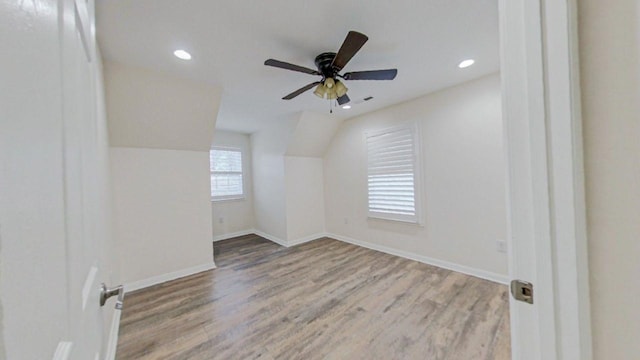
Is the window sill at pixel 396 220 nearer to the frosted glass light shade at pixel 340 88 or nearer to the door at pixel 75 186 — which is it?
the frosted glass light shade at pixel 340 88

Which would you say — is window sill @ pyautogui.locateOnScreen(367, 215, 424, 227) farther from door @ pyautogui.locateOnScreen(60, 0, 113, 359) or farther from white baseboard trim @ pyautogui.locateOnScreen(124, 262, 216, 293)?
door @ pyautogui.locateOnScreen(60, 0, 113, 359)

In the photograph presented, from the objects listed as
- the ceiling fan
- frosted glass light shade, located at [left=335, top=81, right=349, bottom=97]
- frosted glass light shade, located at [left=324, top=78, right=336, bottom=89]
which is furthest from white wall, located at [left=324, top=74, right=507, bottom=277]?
frosted glass light shade, located at [left=324, top=78, right=336, bottom=89]

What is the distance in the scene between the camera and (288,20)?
5.18 feet

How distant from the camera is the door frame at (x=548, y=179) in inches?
22.1

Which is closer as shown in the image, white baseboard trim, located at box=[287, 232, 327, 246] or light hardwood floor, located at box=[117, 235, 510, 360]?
light hardwood floor, located at box=[117, 235, 510, 360]

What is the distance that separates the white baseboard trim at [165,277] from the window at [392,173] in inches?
104

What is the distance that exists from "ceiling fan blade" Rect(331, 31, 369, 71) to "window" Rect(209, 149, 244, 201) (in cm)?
368

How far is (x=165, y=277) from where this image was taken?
2.81 meters

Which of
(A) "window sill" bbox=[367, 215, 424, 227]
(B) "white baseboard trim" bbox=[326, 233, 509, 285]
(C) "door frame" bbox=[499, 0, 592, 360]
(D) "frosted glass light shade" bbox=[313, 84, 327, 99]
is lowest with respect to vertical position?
(B) "white baseboard trim" bbox=[326, 233, 509, 285]

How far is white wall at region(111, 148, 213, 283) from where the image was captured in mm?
2598

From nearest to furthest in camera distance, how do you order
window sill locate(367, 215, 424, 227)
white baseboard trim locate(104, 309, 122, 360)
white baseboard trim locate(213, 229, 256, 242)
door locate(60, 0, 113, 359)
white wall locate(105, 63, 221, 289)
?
door locate(60, 0, 113, 359)
white baseboard trim locate(104, 309, 122, 360)
white wall locate(105, 63, 221, 289)
window sill locate(367, 215, 424, 227)
white baseboard trim locate(213, 229, 256, 242)

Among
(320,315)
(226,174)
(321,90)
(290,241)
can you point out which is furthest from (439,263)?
(226,174)

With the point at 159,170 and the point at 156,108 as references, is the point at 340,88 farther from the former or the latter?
the point at 159,170

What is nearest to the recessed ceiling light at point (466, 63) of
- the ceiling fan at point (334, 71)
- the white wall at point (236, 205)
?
the ceiling fan at point (334, 71)
